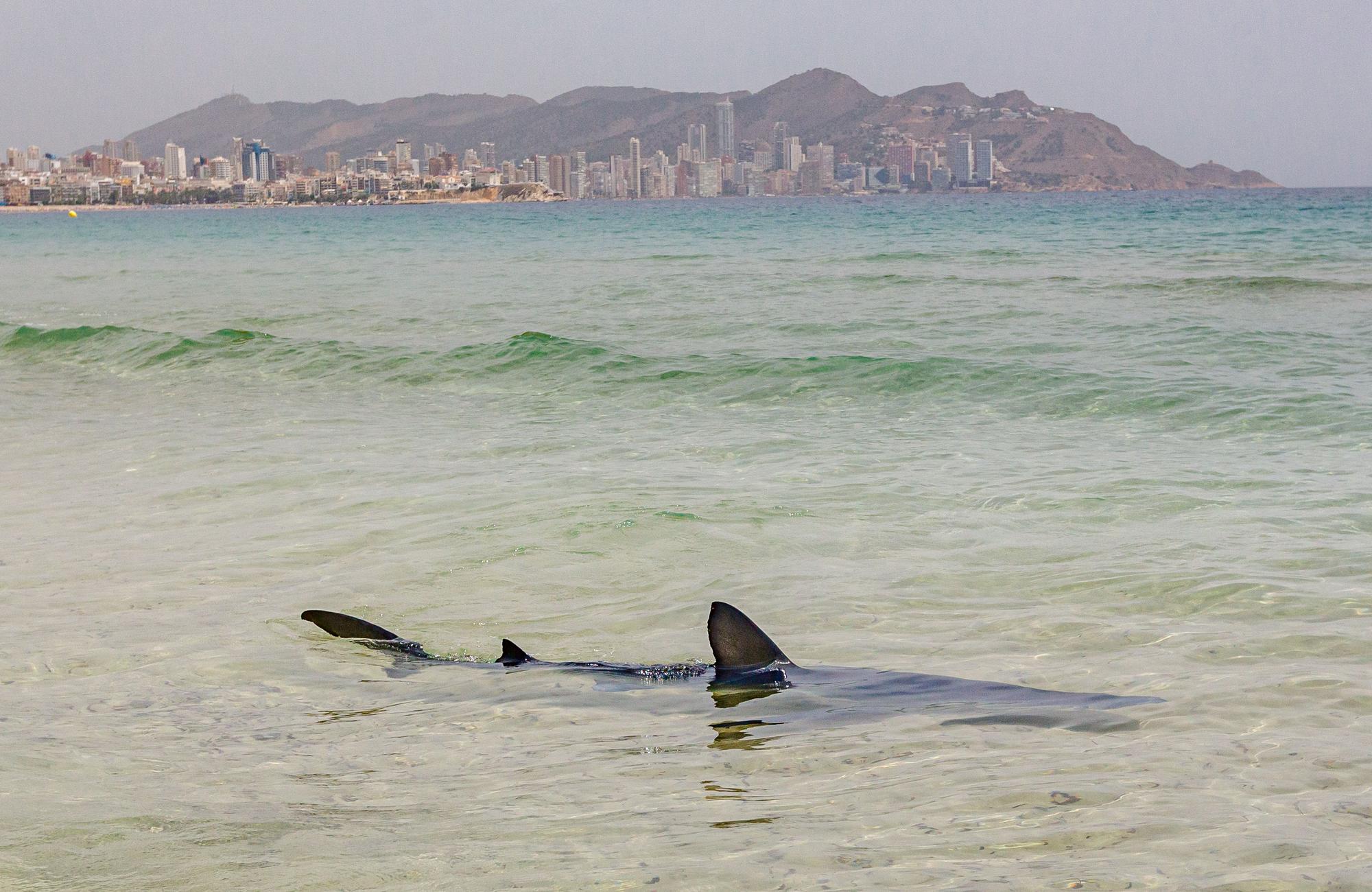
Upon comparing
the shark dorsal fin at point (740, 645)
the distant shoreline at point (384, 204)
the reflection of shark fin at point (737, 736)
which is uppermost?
the distant shoreline at point (384, 204)

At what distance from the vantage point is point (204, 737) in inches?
154

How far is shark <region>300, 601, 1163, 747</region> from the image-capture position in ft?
12.7

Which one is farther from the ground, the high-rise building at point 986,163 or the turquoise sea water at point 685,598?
the high-rise building at point 986,163

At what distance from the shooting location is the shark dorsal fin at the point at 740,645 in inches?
166

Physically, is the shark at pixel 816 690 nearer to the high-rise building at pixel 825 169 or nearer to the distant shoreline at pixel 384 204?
the distant shoreline at pixel 384 204

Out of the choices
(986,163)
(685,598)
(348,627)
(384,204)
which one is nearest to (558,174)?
(384,204)

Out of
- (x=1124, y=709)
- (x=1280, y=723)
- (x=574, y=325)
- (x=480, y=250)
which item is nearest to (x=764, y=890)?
(x=1124, y=709)

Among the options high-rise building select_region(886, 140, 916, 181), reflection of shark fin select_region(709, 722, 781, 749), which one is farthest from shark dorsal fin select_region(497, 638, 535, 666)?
high-rise building select_region(886, 140, 916, 181)

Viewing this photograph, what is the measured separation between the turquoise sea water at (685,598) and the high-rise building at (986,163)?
17005 cm

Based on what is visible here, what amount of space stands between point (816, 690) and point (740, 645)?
0.31 m

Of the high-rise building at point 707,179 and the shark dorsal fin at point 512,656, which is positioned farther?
the high-rise building at point 707,179

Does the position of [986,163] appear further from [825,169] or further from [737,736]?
[737,736]

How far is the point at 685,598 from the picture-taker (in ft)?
18.7

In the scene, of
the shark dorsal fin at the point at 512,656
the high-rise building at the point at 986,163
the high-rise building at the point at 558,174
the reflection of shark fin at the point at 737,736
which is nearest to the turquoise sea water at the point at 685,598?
the reflection of shark fin at the point at 737,736
